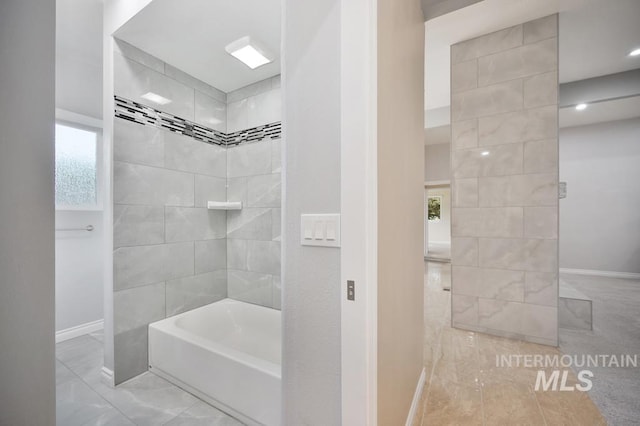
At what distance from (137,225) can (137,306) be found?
24.6 inches

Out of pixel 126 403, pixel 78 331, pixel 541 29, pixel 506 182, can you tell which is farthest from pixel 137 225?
pixel 541 29

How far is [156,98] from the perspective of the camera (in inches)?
89.7

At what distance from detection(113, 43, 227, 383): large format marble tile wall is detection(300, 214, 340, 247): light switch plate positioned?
177 centimetres

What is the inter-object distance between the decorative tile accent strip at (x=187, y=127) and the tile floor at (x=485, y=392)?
2.30 m

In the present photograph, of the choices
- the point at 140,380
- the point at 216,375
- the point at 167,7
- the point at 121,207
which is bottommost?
the point at 140,380

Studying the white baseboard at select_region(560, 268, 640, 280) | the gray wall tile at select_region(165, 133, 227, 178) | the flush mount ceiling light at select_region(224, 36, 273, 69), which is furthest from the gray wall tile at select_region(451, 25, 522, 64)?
the white baseboard at select_region(560, 268, 640, 280)

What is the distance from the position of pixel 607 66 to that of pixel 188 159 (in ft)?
16.5

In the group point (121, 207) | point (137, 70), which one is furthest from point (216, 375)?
point (137, 70)

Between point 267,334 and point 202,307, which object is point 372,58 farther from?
point 202,307

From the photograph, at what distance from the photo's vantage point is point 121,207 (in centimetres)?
204

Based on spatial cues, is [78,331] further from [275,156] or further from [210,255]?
[275,156]

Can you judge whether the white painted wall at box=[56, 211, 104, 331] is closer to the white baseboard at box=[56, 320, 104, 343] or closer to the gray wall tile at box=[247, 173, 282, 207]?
the white baseboard at box=[56, 320, 104, 343]

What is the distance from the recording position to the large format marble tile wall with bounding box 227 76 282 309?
263 cm

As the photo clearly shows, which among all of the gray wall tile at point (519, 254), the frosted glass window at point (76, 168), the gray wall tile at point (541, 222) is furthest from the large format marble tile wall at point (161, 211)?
the gray wall tile at point (541, 222)
